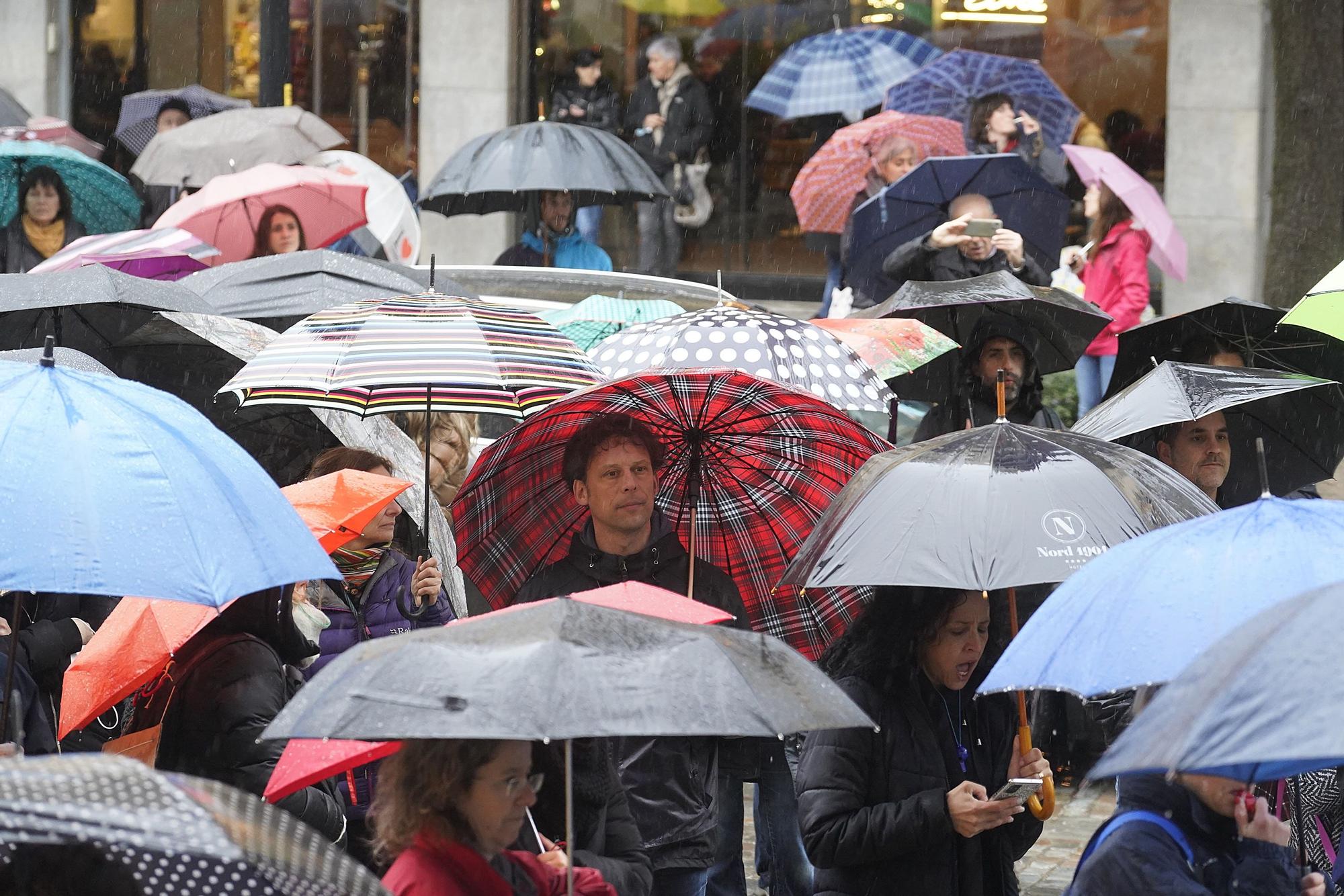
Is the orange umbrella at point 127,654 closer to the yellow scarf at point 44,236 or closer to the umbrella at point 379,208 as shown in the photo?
the yellow scarf at point 44,236

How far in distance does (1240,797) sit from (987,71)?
11.2 meters

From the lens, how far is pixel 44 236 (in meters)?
11.6

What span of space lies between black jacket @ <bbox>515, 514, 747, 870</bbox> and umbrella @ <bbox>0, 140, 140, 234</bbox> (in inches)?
278

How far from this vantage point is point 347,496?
19.2ft

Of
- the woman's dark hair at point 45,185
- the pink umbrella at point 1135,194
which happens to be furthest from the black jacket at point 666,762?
the pink umbrella at point 1135,194

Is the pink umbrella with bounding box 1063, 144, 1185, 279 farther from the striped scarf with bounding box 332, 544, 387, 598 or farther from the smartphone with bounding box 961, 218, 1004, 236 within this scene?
the striped scarf with bounding box 332, 544, 387, 598

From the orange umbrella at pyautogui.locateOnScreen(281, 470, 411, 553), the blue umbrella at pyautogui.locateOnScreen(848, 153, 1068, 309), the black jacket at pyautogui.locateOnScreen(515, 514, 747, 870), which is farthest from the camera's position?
the blue umbrella at pyautogui.locateOnScreen(848, 153, 1068, 309)

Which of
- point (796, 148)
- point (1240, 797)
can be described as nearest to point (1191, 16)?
point (796, 148)

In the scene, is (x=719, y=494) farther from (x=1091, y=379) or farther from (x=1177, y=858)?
(x=1091, y=379)

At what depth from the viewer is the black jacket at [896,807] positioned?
4.92 meters

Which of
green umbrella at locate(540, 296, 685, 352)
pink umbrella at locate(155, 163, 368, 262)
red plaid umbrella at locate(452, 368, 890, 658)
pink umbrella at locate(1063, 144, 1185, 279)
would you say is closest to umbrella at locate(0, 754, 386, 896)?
red plaid umbrella at locate(452, 368, 890, 658)

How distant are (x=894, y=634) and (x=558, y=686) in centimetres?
195

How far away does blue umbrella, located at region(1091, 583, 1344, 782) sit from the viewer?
302 cm

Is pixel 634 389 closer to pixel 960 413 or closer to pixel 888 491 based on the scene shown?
pixel 888 491
